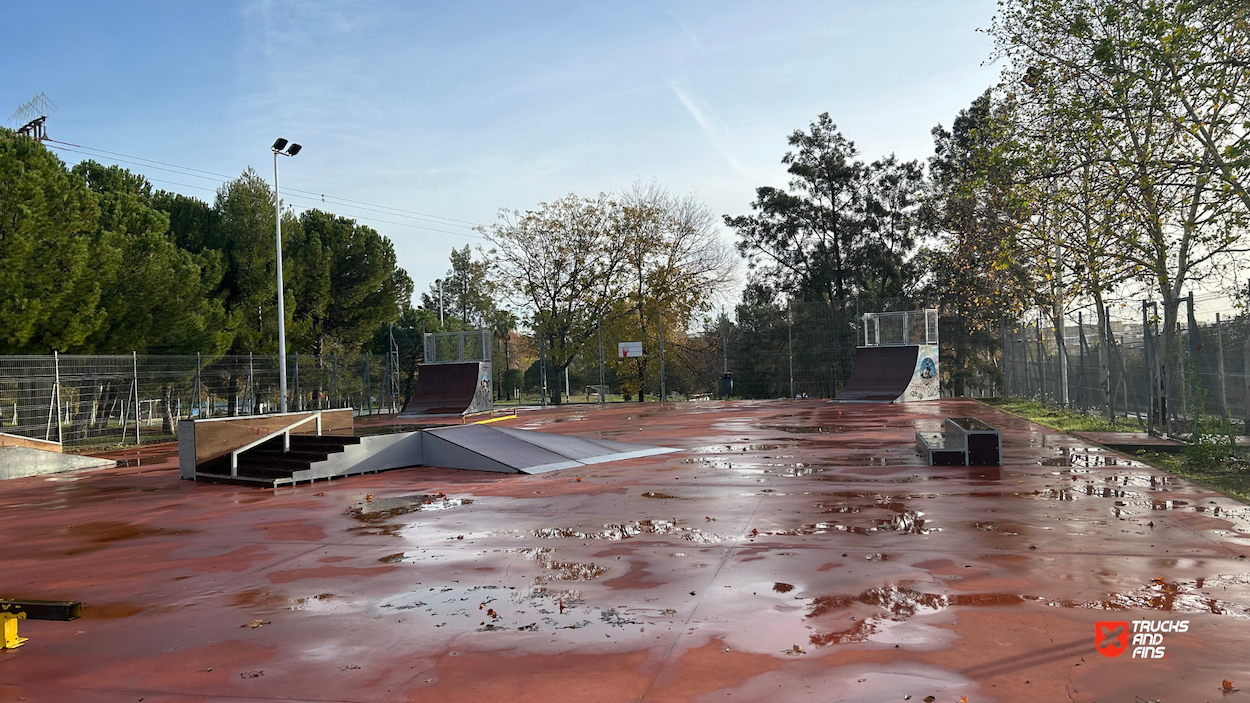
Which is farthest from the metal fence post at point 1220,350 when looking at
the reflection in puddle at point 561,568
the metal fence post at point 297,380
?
the metal fence post at point 297,380

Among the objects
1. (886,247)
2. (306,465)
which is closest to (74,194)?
(306,465)

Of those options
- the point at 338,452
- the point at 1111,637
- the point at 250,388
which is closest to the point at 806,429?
the point at 338,452

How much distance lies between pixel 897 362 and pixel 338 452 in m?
19.9

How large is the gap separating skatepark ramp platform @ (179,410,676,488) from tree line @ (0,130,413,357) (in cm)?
971

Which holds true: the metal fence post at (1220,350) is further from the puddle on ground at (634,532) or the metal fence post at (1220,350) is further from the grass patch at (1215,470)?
the puddle on ground at (634,532)

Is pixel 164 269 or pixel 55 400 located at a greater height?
pixel 164 269

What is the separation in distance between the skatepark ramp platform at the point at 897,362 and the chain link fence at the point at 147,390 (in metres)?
15.8

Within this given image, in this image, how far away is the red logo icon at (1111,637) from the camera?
381 cm

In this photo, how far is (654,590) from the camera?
5.09 metres

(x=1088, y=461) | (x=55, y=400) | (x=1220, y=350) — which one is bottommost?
(x=1088, y=461)

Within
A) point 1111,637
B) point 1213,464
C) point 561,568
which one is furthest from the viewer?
point 1213,464

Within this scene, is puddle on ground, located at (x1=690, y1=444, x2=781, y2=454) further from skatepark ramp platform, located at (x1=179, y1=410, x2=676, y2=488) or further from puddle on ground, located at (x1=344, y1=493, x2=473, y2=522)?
puddle on ground, located at (x1=344, y1=493, x2=473, y2=522)

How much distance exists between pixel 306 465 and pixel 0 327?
38.4 ft

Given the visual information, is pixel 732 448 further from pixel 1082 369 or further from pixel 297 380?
pixel 297 380
